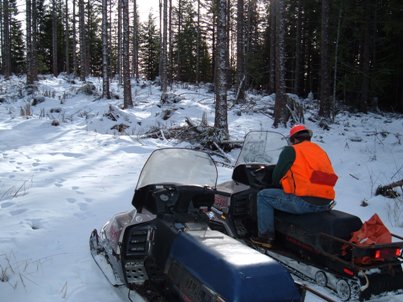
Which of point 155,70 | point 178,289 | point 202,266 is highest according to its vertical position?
point 155,70

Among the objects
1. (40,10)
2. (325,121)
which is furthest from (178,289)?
(40,10)

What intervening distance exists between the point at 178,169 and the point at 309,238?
71.9 inches

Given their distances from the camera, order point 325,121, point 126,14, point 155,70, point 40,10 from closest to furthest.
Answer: point 325,121 < point 126,14 < point 40,10 < point 155,70

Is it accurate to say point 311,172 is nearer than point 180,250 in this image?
No

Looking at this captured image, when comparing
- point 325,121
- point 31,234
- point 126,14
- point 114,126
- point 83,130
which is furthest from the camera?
point 126,14

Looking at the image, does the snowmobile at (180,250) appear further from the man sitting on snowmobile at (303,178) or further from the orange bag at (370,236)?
the orange bag at (370,236)

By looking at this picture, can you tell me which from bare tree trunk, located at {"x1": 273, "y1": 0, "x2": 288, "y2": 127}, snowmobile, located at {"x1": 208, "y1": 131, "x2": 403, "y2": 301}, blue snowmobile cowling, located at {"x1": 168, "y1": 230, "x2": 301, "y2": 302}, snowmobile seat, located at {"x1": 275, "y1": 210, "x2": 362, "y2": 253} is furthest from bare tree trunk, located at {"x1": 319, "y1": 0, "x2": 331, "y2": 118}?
blue snowmobile cowling, located at {"x1": 168, "y1": 230, "x2": 301, "y2": 302}

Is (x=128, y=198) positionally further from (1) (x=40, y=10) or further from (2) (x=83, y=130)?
(1) (x=40, y=10)

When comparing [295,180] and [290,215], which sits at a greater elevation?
[295,180]

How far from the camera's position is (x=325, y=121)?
57.9 ft

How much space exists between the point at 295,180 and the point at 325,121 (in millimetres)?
13332

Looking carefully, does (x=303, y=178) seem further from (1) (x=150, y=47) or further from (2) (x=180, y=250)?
(1) (x=150, y=47)

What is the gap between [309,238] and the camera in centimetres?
483

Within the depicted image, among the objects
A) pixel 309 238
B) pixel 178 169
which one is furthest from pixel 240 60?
pixel 178 169
